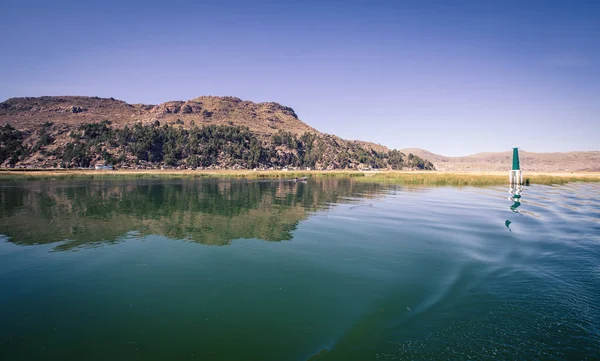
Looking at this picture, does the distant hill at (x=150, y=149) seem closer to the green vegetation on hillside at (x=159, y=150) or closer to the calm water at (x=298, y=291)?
the green vegetation on hillside at (x=159, y=150)

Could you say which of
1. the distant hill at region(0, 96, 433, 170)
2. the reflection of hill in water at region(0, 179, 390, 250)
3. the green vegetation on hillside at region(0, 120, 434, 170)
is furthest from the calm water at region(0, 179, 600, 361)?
the distant hill at region(0, 96, 433, 170)

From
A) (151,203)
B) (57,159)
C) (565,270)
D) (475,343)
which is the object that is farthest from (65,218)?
(57,159)

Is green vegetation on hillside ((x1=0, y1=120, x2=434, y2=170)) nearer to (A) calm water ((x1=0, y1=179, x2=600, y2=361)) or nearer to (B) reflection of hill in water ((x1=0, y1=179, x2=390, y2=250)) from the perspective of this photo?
(B) reflection of hill in water ((x1=0, y1=179, x2=390, y2=250))

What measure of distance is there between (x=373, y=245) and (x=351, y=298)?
25.9 feet

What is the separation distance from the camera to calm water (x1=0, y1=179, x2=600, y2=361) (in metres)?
9.06

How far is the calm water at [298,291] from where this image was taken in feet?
29.7

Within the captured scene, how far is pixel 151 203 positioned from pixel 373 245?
2809cm

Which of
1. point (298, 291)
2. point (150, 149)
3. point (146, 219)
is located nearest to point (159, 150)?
point (150, 149)

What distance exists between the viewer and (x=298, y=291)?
12883 millimetres

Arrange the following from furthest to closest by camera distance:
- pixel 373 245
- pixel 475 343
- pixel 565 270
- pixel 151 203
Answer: pixel 151 203 < pixel 373 245 < pixel 565 270 < pixel 475 343

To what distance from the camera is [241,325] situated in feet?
33.4

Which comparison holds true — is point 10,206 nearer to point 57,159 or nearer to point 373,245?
point 373,245

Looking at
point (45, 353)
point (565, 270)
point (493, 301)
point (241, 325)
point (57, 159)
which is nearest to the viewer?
point (45, 353)

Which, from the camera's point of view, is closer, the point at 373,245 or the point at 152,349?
the point at 152,349
